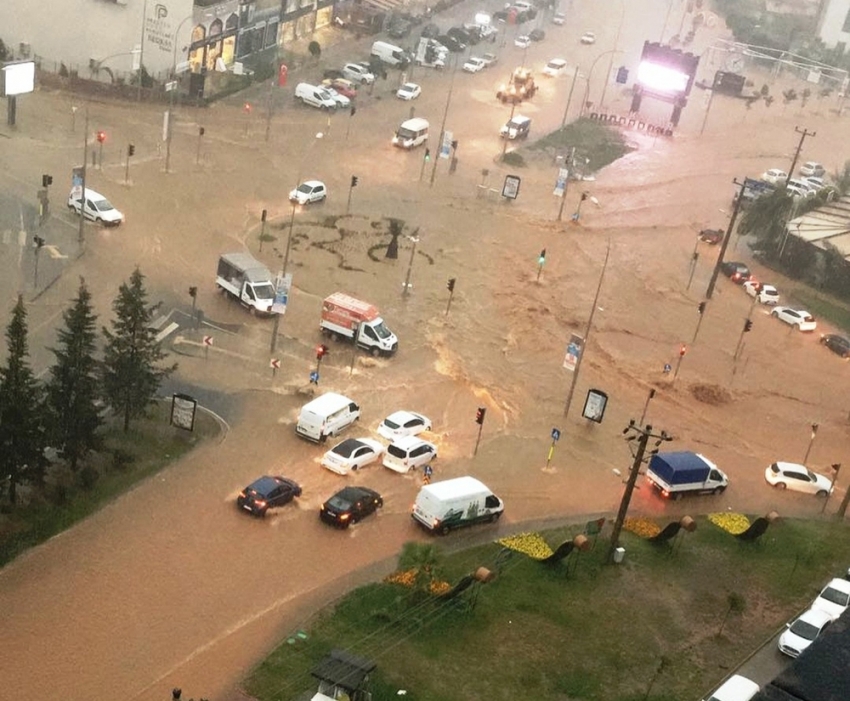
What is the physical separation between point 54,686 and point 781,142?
77938mm

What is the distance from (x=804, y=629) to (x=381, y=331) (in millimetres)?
19885

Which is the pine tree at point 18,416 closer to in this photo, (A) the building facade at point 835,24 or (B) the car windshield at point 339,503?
(B) the car windshield at point 339,503

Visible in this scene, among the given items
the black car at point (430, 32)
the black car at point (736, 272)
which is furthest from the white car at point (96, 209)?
the black car at point (430, 32)

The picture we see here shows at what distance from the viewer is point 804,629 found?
3288 centimetres

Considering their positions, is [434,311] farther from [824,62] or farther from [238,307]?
[824,62]

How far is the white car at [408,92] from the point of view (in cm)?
8175

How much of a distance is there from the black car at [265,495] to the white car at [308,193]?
84.6ft

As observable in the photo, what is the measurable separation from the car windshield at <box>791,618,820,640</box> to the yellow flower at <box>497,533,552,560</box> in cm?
693

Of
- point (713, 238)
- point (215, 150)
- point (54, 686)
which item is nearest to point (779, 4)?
point (713, 238)

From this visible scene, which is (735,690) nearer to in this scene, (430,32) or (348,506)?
(348,506)

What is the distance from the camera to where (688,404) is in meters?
48.7

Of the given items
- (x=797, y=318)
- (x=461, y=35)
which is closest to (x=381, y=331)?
(x=797, y=318)

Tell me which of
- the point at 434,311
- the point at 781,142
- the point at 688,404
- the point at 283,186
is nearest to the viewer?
the point at 688,404

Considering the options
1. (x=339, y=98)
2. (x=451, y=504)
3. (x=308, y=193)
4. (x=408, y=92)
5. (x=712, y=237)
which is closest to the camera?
(x=451, y=504)
